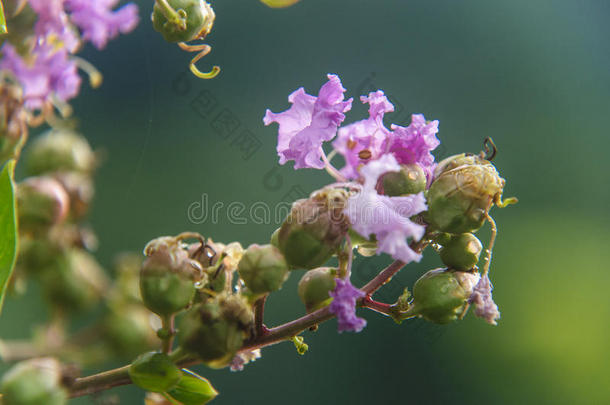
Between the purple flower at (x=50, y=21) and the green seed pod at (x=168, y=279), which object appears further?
the purple flower at (x=50, y=21)

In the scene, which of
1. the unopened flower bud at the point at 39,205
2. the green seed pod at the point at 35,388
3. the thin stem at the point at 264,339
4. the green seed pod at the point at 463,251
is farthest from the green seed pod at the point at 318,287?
the unopened flower bud at the point at 39,205

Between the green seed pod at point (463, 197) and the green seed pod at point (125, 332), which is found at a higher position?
the green seed pod at point (463, 197)

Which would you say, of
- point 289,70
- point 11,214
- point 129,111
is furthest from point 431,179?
point 289,70

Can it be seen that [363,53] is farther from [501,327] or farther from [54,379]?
[54,379]

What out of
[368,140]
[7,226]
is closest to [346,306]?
[368,140]

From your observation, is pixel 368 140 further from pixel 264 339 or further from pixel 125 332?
pixel 125 332

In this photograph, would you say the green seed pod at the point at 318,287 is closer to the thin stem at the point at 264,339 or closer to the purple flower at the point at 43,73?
the thin stem at the point at 264,339
